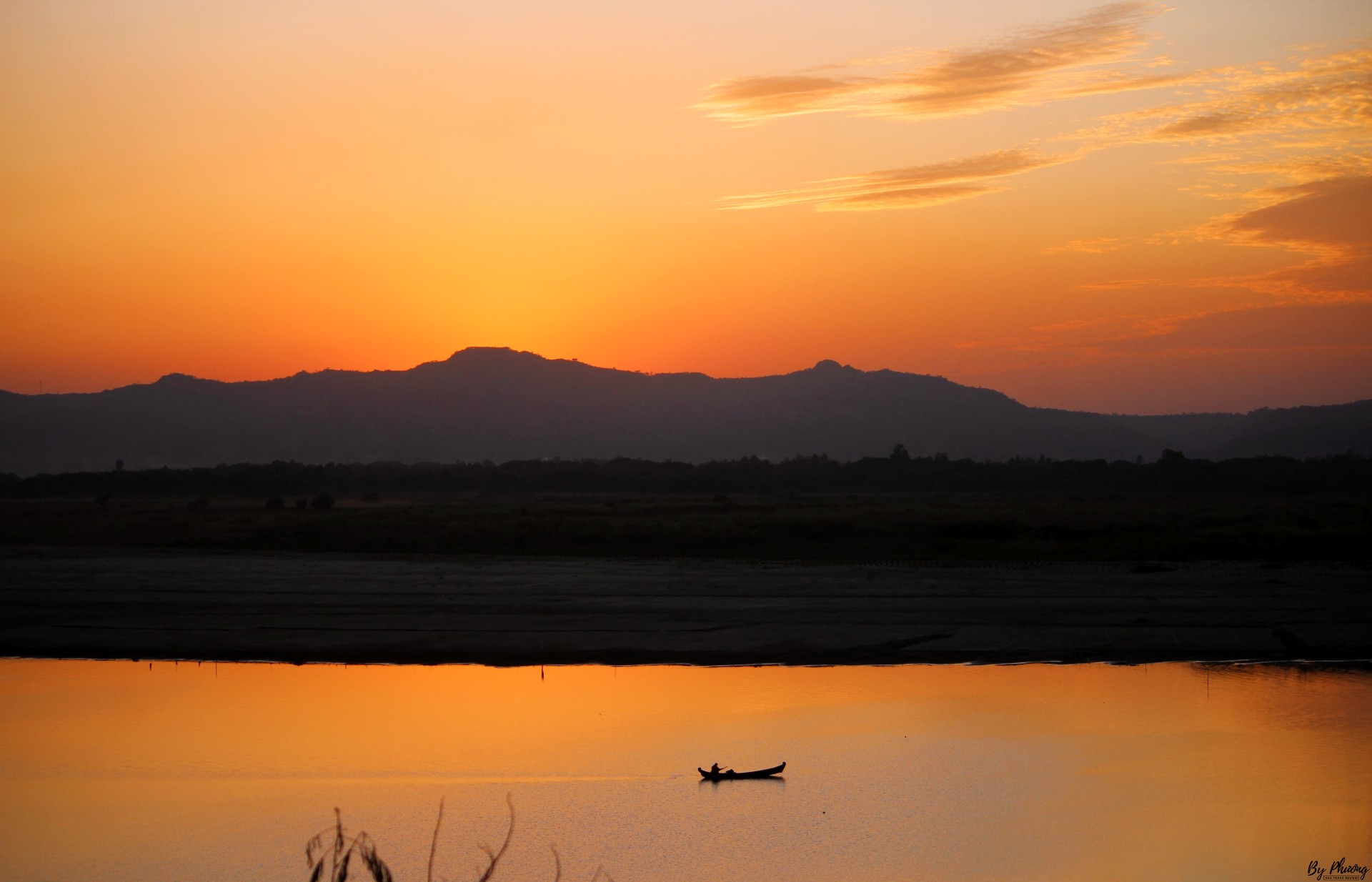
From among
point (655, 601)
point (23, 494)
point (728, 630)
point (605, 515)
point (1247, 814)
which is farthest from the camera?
point (23, 494)

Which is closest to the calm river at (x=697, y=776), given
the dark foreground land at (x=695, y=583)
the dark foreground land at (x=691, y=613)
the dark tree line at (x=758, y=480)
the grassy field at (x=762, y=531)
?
the dark foreground land at (x=691, y=613)

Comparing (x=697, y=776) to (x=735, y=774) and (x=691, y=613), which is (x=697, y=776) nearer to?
(x=735, y=774)

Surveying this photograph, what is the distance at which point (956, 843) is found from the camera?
37.6 ft

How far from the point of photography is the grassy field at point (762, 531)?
134ft

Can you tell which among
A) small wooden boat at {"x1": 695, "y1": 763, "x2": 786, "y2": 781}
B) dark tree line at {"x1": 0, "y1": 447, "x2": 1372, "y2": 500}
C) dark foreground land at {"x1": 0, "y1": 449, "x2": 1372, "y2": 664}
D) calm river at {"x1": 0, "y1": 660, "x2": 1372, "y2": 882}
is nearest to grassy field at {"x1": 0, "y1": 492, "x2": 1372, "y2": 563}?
dark foreground land at {"x1": 0, "y1": 449, "x2": 1372, "y2": 664}

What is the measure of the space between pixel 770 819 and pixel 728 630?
1195 cm

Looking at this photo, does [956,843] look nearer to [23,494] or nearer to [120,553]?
[120,553]

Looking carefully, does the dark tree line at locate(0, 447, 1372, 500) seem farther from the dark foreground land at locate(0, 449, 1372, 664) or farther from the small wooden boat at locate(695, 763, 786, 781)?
the small wooden boat at locate(695, 763, 786, 781)

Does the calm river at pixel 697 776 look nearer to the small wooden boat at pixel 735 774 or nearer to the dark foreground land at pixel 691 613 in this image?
the small wooden boat at pixel 735 774

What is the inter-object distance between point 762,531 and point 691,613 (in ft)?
69.9

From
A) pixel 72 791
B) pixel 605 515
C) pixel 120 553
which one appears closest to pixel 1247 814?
pixel 72 791

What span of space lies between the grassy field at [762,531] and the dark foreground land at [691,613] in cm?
487

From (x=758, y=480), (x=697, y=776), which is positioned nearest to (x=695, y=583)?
(x=697, y=776)

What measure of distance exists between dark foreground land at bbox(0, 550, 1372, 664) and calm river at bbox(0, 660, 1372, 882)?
162 cm
